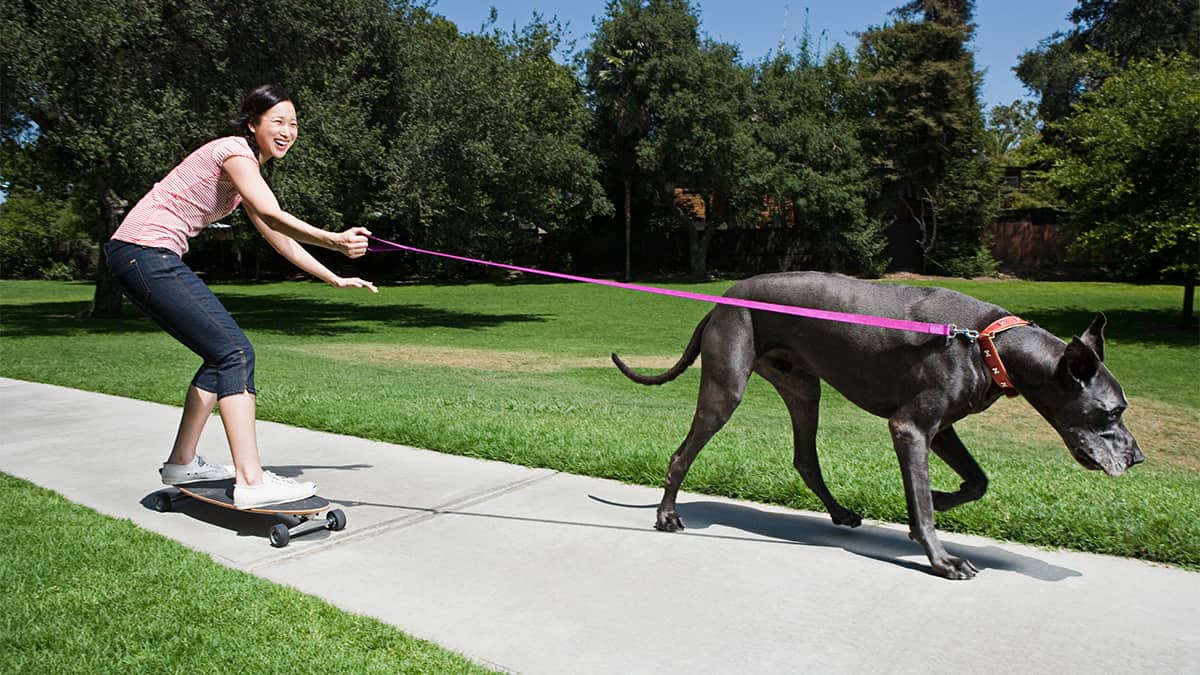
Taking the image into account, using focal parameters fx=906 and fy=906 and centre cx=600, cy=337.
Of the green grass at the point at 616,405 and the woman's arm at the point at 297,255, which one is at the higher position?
the woman's arm at the point at 297,255

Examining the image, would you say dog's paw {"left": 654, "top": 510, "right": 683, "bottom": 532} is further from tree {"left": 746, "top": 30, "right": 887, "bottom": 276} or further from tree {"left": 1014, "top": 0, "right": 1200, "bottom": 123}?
tree {"left": 1014, "top": 0, "right": 1200, "bottom": 123}

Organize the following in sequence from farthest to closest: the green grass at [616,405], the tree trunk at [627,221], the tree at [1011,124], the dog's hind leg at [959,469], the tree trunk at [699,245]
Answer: the tree at [1011,124] < the tree trunk at [699,245] < the tree trunk at [627,221] < the green grass at [616,405] < the dog's hind leg at [959,469]

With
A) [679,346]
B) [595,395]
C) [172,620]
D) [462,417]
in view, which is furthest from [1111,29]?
[172,620]

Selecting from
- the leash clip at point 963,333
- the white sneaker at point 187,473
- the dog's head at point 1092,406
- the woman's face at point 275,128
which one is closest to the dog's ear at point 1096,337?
the dog's head at point 1092,406

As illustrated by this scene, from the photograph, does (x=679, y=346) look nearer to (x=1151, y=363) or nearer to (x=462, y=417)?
(x=1151, y=363)

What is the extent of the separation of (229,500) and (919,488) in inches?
133

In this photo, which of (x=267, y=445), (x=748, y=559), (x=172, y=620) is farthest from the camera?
(x=267, y=445)

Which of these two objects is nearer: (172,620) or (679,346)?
(172,620)

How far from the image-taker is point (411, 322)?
22.7 m

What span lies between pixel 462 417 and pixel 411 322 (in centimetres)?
1556

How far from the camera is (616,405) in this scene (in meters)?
9.78

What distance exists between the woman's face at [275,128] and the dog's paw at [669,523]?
104 inches

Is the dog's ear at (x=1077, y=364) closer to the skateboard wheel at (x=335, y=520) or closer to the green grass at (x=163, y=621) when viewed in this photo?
the green grass at (x=163, y=621)

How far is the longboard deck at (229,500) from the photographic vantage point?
4.46 meters
